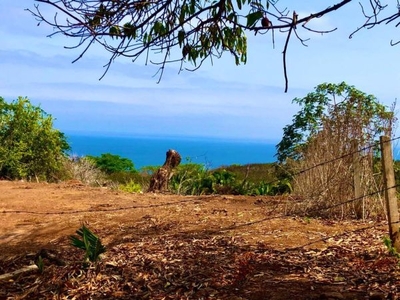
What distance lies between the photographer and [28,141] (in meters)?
14.7

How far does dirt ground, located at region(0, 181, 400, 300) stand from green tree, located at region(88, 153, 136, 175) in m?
16.4

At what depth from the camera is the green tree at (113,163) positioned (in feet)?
79.0

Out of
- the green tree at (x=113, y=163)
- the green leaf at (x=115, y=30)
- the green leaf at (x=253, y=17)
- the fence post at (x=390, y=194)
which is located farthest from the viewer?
the green tree at (x=113, y=163)

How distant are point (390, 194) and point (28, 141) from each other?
11.4 meters

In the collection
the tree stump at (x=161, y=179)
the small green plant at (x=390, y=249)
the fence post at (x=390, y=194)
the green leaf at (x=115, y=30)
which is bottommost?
the small green plant at (x=390, y=249)

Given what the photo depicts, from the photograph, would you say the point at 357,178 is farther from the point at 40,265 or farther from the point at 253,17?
the point at 253,17

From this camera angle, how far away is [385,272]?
4.39m

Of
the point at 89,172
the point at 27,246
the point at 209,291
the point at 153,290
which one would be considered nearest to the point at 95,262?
the point at 153,290

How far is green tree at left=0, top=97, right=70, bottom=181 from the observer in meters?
14.4

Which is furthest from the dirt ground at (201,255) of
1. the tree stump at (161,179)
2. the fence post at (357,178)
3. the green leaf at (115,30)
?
the tree stump at (161,179)

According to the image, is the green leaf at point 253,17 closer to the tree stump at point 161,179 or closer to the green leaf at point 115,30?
the green leaf at point 115,30

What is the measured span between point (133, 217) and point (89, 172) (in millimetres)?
9792

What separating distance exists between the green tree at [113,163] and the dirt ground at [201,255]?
16.4 m

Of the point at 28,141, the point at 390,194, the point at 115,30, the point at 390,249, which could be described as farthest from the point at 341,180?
the point at 28,141
